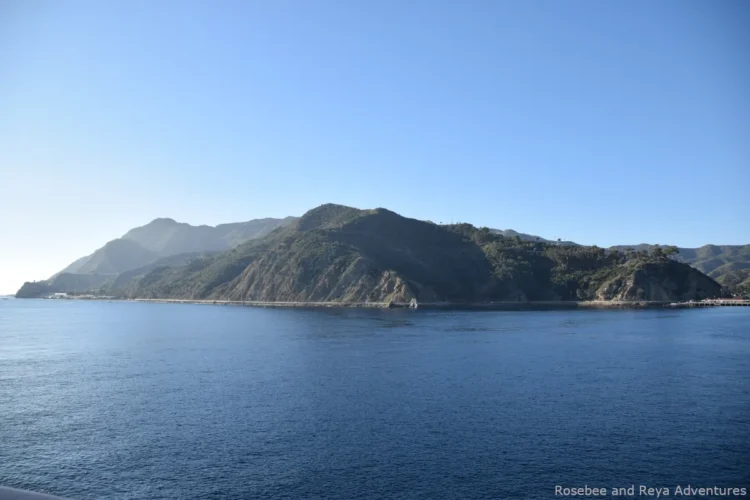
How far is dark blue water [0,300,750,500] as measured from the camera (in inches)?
1330

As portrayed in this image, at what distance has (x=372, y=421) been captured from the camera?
4669 cm

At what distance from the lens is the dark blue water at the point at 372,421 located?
1330 inches

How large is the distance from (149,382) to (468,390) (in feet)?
127

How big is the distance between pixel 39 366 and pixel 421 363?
56.1 metres

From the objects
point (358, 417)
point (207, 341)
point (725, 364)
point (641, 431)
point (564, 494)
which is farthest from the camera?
point (207, 341)

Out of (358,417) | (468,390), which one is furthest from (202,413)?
(468,390)

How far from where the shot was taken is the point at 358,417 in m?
48.2

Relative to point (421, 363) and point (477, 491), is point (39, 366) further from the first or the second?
point (477, 491)

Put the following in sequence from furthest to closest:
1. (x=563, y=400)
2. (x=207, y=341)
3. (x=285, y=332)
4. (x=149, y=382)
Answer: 1. (x=285, y=332)
2. (x=207, y=341)
3. (x=149, y=382)
4. (x=563, y=400)

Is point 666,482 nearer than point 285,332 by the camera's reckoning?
Yes

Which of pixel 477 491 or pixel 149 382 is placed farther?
pixel 149 382

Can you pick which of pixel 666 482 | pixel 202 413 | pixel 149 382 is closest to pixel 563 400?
pixel 666 482

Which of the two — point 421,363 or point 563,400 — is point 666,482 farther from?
point 421,363

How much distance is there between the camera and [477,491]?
32000 mm
